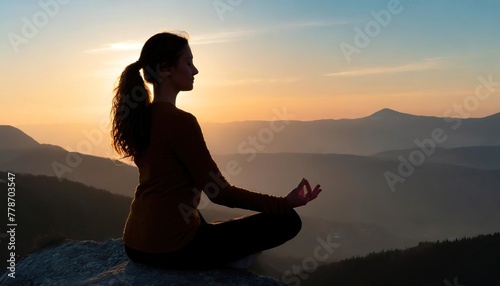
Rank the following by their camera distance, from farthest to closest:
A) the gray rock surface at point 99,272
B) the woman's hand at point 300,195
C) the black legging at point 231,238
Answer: the gray rock surface at point 99,272
the black legging at point 231,238
the woman's hand at point 300,195

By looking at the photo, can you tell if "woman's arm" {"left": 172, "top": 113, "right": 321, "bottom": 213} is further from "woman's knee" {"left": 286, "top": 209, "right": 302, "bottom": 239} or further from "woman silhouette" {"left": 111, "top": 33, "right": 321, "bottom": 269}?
"woman's knee" {"left": 286, "top": 209, "right": 302, "bottom": 239}

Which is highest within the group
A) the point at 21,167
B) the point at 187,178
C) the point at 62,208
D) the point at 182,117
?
the point at 21,167

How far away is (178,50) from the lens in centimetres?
Answer: 471

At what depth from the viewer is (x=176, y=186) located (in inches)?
185

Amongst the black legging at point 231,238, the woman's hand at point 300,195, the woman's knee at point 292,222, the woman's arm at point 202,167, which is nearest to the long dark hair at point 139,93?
the woman's arm at point 202,167

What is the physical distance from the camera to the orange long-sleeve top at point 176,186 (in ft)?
14.9

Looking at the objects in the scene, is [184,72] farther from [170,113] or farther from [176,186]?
[176,186]

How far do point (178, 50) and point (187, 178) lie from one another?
1.14 meters

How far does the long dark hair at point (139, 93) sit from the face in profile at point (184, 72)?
0.15 feet

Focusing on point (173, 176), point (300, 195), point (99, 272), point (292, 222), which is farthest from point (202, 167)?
point (99, 272)

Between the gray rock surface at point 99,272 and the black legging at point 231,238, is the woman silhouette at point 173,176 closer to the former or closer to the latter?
the black legging at point 231,238

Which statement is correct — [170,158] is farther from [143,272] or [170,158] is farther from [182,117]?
[143,272]

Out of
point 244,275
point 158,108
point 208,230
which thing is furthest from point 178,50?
point 244,275

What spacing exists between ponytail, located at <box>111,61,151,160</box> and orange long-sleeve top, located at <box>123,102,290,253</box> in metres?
0.07
